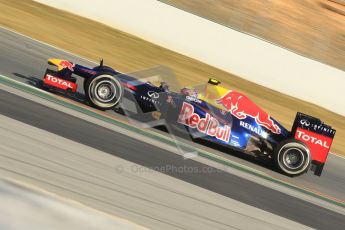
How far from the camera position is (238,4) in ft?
56.4

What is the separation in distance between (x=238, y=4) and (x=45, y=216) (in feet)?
44.4

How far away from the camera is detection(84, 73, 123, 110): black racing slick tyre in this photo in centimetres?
921

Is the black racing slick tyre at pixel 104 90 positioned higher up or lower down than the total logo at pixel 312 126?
lower down

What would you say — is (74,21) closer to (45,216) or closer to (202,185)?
(202,185)

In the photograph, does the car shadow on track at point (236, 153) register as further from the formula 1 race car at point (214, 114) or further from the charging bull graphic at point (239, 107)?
the charging bull graphic at point (239, 107)

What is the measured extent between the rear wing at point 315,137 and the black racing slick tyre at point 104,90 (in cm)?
299

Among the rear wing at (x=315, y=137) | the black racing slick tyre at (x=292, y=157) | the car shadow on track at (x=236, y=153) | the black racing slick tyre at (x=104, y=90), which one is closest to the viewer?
the black racing slick tyre at (x=104, y=90)

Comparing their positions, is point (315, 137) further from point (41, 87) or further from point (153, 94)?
point (41, 87)

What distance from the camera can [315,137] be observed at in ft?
31.6

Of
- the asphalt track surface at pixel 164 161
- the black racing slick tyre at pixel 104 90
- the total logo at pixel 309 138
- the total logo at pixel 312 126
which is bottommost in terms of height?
the asphalt track surface at pixel 164 161

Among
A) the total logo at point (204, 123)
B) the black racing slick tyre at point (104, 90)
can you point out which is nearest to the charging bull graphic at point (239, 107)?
the total logo at point (204, 123)

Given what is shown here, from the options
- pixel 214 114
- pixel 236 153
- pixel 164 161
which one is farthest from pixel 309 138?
pixel 164 161

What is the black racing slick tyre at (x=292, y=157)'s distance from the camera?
30.7 feet

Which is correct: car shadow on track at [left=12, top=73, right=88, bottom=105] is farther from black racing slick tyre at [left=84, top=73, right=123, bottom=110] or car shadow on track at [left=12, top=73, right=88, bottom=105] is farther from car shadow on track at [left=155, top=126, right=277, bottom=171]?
car shadow on track at [left=155, top=126, right=277, bottom=171]
